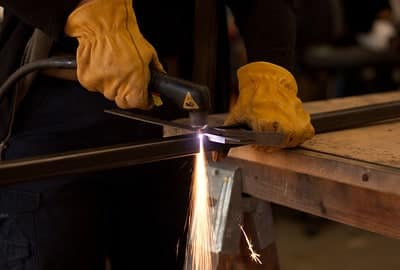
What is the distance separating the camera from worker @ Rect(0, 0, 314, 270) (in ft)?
3.71

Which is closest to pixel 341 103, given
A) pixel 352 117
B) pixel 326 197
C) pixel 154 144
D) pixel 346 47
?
pixel 352 117

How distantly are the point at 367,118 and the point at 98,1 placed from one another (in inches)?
23.1

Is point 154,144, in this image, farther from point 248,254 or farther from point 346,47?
point 346,47

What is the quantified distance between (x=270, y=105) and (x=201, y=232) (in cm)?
23

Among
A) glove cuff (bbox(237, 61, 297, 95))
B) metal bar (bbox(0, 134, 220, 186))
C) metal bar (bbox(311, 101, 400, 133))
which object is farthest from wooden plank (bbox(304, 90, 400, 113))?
metal bar (bbox(0, 134, 220, 186))

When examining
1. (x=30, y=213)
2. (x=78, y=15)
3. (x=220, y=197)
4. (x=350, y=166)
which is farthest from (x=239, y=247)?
(x=78, y=15)

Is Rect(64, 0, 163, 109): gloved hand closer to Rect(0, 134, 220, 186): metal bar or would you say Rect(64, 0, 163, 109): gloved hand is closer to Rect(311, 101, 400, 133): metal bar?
Rect(0, 134, 220, 186): metal bar

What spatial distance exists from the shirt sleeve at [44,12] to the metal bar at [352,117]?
19.1 inches

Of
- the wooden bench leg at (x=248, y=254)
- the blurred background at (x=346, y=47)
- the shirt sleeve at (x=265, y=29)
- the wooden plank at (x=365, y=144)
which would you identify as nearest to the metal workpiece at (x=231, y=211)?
the wooden bench leg at (x=248, y=254)

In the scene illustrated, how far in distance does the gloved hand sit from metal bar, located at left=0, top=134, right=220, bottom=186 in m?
0.07

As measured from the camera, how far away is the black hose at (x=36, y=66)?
104cm

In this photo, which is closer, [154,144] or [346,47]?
[154,144]

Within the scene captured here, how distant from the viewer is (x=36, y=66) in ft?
3.59

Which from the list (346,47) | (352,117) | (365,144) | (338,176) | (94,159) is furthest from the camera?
(346,47)
